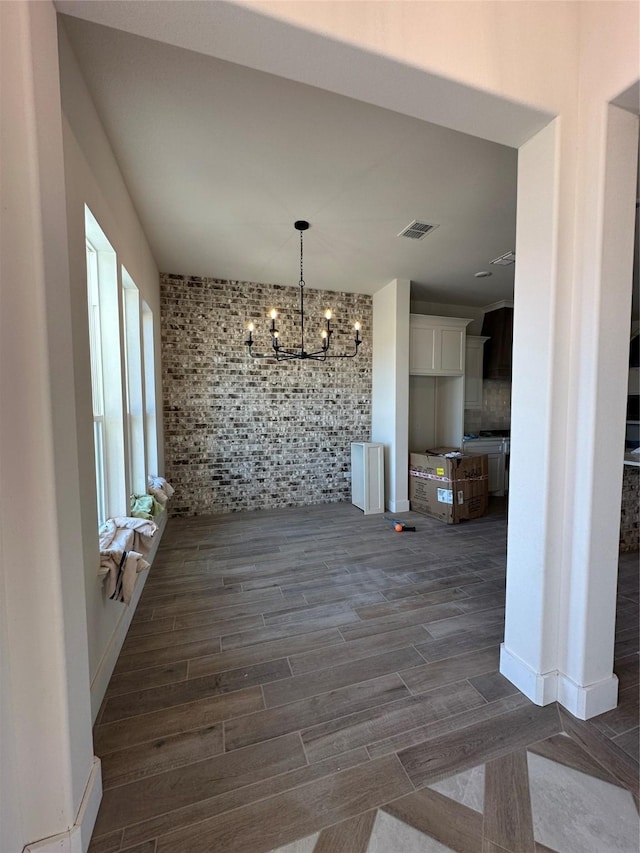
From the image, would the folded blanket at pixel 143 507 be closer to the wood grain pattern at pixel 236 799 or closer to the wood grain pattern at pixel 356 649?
the wood grain pattern at pixel 356 649

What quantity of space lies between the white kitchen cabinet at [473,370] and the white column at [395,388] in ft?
4.84

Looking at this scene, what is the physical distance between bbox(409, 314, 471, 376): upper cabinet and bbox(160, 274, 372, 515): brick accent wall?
0.68 metres

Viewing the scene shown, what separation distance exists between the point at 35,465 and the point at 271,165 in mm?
2227

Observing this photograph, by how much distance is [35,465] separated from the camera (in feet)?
3.07

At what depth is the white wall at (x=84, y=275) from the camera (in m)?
1.39

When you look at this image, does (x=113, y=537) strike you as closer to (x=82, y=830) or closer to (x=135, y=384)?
(x=82, y=830)

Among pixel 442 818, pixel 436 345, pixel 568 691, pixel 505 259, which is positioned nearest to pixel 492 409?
pixel 436 345

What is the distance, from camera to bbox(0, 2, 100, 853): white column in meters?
0.89

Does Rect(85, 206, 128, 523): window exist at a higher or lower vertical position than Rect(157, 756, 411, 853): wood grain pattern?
higher

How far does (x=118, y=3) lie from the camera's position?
99cm

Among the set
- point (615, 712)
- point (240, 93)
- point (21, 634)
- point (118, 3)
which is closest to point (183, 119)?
point (240, 93)

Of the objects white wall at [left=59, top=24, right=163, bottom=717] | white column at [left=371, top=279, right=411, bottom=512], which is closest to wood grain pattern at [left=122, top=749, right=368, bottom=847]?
white wall at [left=59, top=24, right=163, bottom=717]

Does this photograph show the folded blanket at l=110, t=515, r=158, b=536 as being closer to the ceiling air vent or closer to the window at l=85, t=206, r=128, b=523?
the window at l=85, t=206, r=128, b=523

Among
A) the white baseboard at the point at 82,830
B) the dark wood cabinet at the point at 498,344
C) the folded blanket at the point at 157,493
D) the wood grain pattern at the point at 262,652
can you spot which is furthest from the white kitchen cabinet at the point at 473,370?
the white baseboard at the point at 82,830
